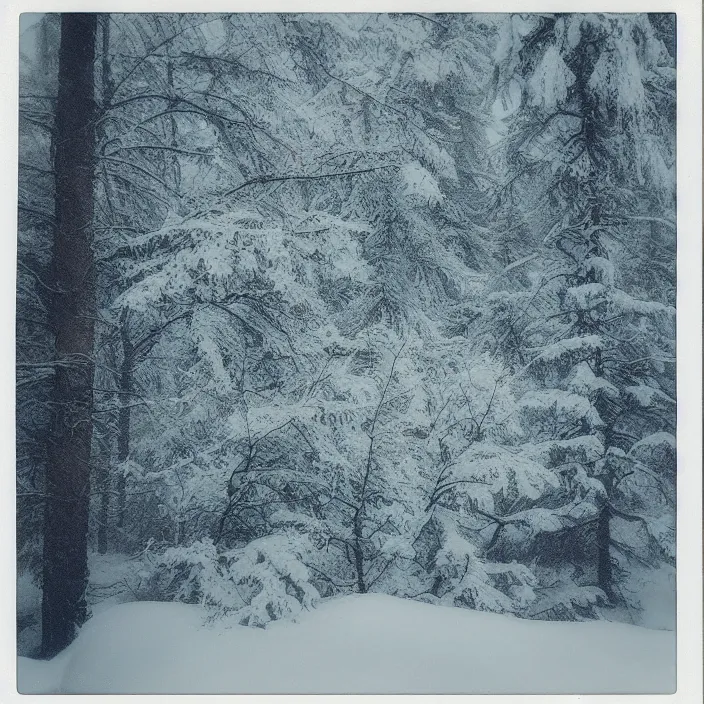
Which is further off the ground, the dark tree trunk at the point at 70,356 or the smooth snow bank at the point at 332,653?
the dark tree trunk at the point at 70,356

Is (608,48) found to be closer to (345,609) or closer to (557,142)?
(557,142)

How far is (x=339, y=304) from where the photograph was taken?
99.6 inches

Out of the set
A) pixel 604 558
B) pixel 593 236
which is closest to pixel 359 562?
pixel 604 558

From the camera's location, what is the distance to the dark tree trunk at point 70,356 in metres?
2.51

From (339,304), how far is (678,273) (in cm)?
153

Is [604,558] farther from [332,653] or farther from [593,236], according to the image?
[593,236]

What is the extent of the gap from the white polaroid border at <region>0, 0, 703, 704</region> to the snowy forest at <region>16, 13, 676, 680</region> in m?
0.07

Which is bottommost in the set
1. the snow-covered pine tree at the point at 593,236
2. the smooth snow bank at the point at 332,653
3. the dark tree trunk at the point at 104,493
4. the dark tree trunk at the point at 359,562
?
the smooth snow bank at the point at 332,653

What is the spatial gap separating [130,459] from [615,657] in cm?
232

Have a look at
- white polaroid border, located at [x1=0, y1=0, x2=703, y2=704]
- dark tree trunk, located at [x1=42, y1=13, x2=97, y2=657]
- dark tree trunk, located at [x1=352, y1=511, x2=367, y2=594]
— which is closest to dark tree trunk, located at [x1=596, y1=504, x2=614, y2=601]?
white polaroid border, located at [x1=0, y1=0, x2=703, y2=704]

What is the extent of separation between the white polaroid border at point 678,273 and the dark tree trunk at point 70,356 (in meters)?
0.19

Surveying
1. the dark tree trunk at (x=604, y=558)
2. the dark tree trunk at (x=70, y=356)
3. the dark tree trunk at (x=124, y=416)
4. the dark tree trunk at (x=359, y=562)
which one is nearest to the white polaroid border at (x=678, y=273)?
the dark tree trunk at (x=70, y=356)

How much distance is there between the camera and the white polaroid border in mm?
2525

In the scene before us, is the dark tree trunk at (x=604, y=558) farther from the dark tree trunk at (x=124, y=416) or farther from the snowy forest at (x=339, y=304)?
the dark tree trunk at (x=124, y=416)
